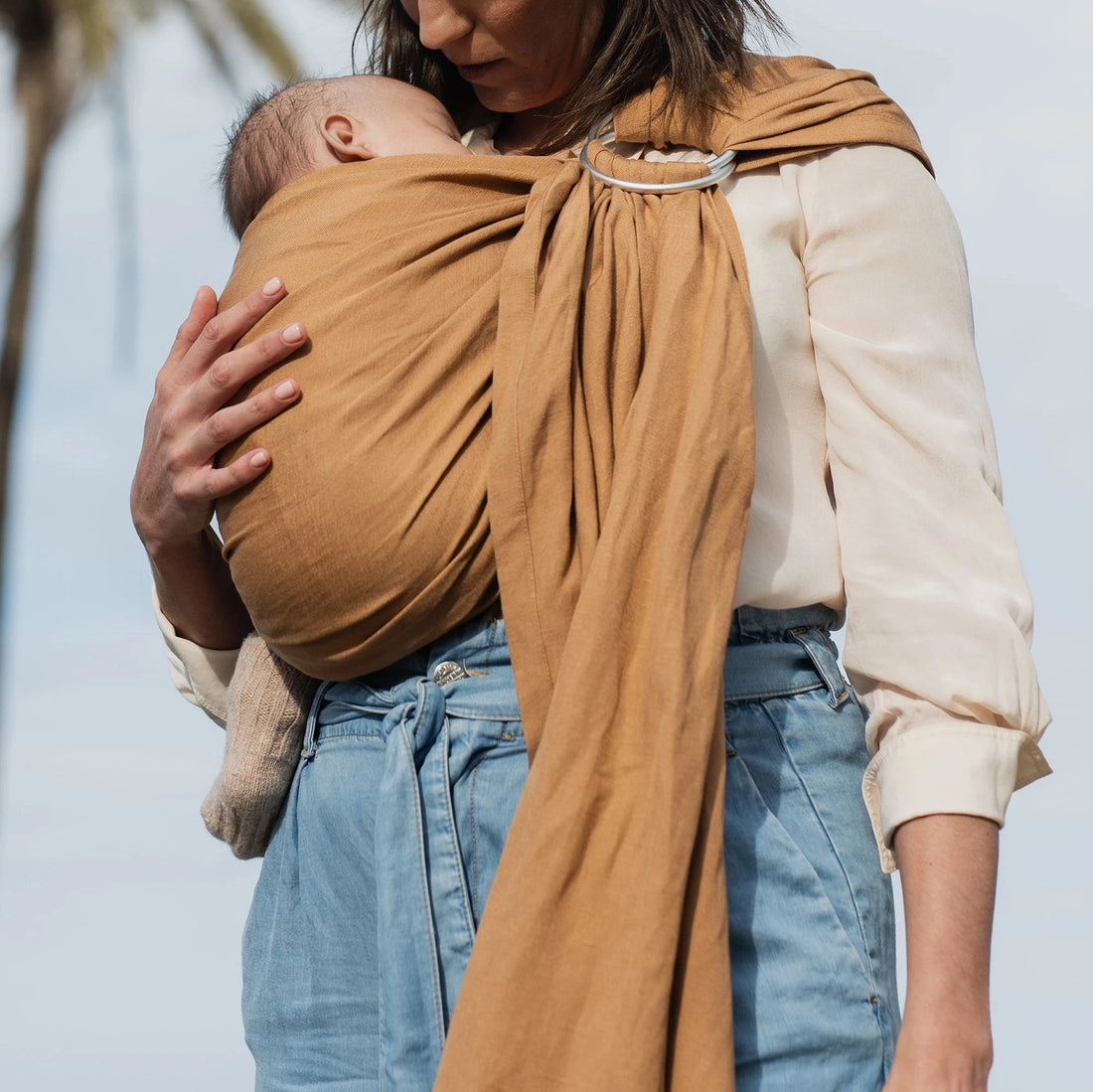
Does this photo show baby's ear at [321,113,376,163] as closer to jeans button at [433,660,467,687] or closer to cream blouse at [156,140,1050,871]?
cream blouse at [156,140,1050,871]

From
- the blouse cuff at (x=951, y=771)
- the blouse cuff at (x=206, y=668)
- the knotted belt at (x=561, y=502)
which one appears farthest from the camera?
the blouse cuff at (x=206, y=668)

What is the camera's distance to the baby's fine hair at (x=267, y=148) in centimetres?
207

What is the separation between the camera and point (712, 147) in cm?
177

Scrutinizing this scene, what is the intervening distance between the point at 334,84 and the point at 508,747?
1.00 metres

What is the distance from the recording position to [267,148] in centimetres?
211

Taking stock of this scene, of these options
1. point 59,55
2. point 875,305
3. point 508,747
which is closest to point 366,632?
point 508,747

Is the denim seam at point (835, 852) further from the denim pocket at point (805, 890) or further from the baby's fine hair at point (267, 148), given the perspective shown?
the baby's fine hair at point (267, 148)

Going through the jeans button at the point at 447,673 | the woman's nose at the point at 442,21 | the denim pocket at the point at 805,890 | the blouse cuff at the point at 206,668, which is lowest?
the denim pocket at the point at 805,890

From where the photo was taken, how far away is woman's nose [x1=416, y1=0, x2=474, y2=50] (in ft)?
6.19

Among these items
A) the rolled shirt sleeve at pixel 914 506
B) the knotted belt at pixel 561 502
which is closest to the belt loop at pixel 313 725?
the knotted belt at pixel 561 502

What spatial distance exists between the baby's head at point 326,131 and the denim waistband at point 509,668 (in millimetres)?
658

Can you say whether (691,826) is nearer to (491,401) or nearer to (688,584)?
(688,584)

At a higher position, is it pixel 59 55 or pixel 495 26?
pixel 59 55

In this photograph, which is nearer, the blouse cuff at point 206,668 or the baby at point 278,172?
the baby at point 278,172
